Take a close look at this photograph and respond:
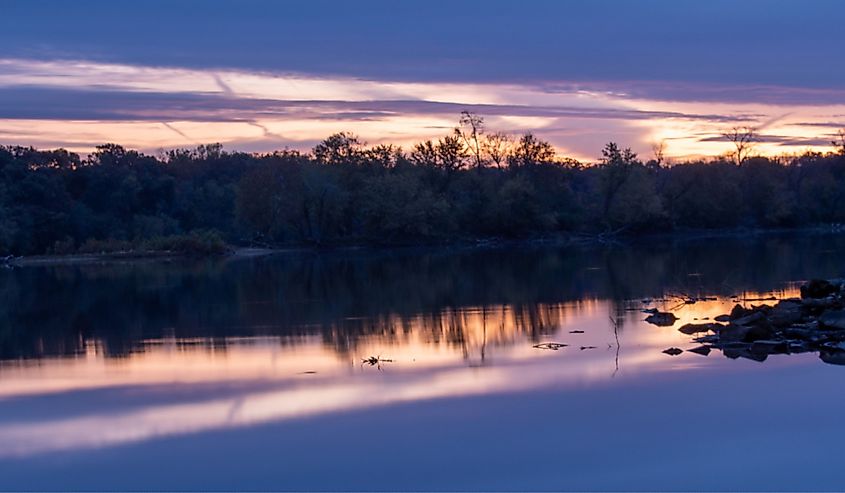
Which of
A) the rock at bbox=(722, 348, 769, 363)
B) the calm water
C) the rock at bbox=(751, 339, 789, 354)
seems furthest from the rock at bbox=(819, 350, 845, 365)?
the rock at bbox=(722, 348, 769, 363)

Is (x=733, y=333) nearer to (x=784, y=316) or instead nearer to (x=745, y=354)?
(x=745, y=354)

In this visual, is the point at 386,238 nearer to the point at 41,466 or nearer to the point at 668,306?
the point at 668,306

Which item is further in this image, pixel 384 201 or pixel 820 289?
pixel 384 201

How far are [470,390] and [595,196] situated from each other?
218ft

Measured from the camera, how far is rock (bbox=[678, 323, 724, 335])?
20031 millimetres

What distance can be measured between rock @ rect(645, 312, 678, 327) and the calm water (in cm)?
24

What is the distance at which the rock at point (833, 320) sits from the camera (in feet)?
60.4

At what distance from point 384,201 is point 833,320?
50.3m

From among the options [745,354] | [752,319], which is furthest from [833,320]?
[745,354]

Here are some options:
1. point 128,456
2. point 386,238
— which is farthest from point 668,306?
point 386,238

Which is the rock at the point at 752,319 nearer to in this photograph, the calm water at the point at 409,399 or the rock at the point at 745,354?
the calm water at the point at 409,399

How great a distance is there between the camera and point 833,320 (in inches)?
736

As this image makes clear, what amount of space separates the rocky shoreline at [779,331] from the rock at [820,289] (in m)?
0.65

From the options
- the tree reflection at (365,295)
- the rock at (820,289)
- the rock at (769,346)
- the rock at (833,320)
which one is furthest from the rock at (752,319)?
the rock at (820,289)
